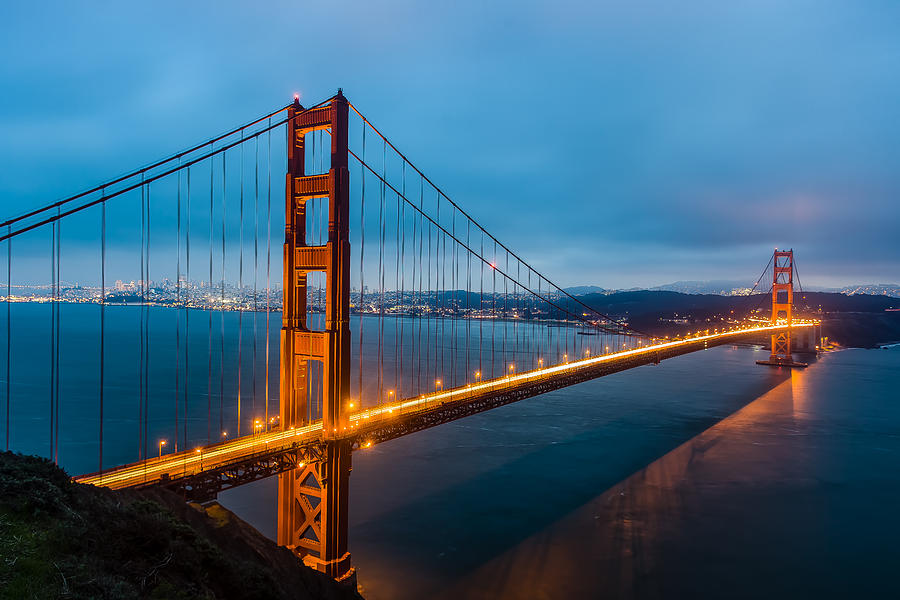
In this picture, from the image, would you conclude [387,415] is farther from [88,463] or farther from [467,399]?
[88,463]

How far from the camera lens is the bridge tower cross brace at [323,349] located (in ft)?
38.1

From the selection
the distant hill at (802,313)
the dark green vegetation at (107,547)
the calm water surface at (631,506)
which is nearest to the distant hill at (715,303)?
the distant hill at (802,313)

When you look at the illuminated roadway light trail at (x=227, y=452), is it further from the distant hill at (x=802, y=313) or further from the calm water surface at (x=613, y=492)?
the distant hill at (x=802, y=313)

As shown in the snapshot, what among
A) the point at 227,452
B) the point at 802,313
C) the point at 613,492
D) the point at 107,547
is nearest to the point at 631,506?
the point at 613,492

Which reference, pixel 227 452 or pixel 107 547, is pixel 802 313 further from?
pixel 107 547

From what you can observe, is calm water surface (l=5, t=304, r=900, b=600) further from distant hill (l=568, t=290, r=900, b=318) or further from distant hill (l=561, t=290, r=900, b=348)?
distant hill (l=568, t=290, r=900, b=318)

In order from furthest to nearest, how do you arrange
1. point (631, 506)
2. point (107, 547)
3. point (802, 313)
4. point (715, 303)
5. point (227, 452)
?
point (715, 303), point (802, 313), point (631, 506), point (227, 452), point (107, 547)

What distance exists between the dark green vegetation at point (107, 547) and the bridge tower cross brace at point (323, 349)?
2.99 m

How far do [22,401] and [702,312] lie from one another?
113623mm

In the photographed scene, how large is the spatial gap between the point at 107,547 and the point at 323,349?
21.0 ft

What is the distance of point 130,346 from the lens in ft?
216

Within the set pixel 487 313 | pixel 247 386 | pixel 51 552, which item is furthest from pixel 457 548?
pixel 487 313

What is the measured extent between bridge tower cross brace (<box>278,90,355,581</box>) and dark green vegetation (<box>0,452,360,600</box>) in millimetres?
2989

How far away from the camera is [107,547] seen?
5.96 m
